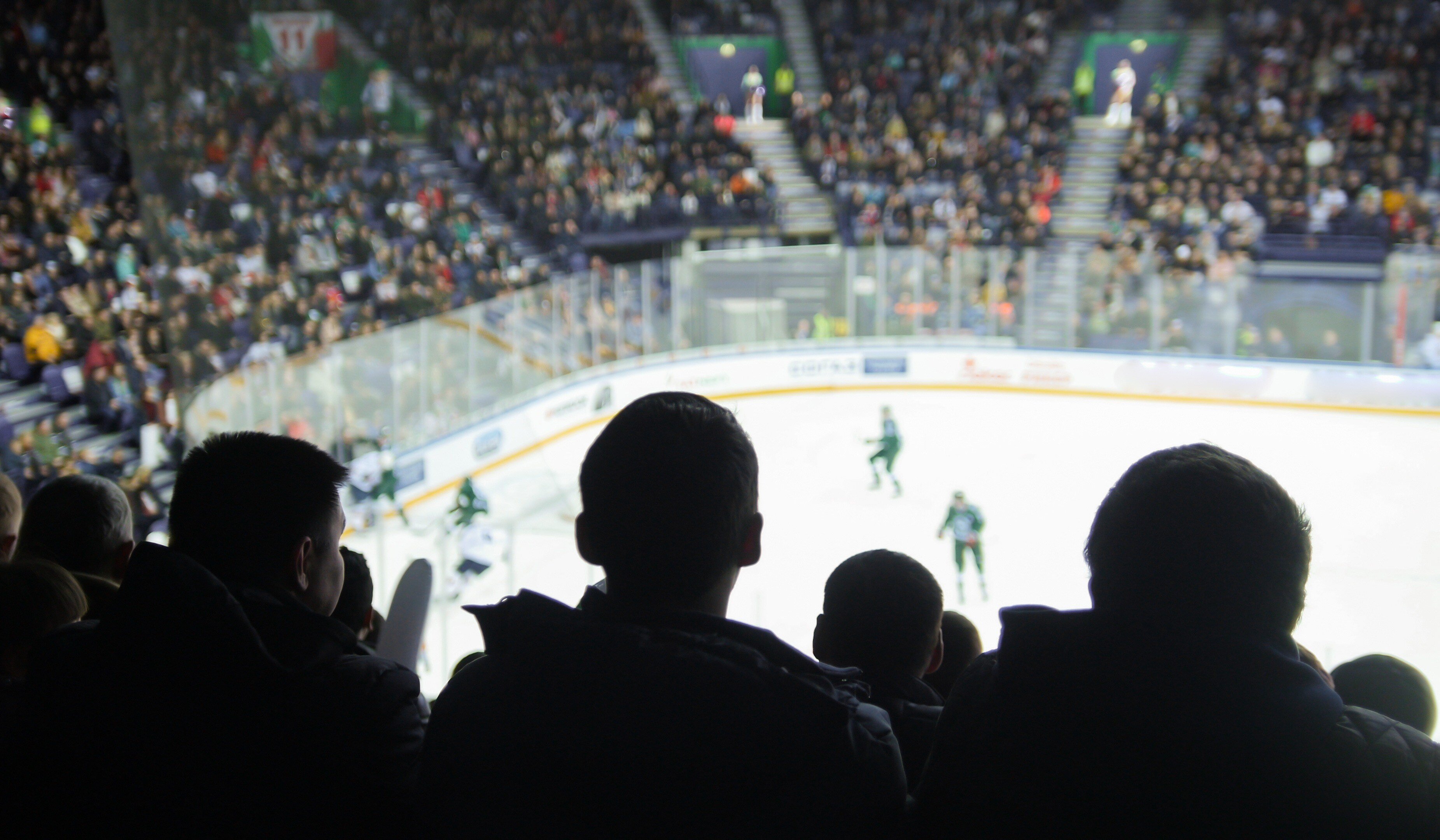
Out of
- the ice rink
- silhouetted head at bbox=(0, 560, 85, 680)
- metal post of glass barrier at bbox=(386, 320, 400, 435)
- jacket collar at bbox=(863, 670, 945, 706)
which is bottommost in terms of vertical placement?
the ice rink

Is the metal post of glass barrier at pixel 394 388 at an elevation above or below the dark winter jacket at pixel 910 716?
below

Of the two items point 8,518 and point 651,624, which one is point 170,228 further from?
point 651,624

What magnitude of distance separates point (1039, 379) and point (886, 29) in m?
8.50

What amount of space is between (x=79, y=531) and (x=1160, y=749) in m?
2.24

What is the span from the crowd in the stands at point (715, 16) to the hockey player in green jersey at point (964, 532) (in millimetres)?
15355

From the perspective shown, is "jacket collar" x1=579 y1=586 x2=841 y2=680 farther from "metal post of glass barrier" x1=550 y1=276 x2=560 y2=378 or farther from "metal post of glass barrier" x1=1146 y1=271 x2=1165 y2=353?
"metal post of glass barrier" x1=1146 y1=271 x2=1165 y2=353

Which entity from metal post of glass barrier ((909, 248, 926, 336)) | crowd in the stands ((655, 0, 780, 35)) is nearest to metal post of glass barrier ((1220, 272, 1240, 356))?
metal post of glass barrier ((909, 248, 926, 336))

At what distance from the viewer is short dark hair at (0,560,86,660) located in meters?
1.95

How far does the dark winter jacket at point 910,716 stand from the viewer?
165cm

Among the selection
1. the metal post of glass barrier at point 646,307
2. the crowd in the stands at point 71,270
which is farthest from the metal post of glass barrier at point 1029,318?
the crowd in the stands at point 71,270

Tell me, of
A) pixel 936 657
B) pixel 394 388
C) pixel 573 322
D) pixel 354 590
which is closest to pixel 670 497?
pixel 936 657

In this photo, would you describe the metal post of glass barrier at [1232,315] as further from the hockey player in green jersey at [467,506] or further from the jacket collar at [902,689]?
the jacket collar at [902,689]

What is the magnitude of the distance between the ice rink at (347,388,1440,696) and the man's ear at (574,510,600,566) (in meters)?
5.16

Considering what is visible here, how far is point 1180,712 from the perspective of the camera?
1.26 m
